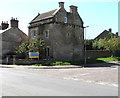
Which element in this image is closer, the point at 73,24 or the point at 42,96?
the point at 42,96

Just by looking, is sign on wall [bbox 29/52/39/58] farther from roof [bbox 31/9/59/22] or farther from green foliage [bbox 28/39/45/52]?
roof [bbox 31/9/59/22]

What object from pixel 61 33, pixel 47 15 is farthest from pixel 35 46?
pixel 47 15

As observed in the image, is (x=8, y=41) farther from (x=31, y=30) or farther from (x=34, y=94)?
(x=34, y=94)

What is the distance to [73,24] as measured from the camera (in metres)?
35.7

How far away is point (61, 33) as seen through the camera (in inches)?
1316

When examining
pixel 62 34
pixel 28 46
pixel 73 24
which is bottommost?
pixel 28 46

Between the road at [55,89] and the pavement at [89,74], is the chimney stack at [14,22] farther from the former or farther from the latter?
the road at [55,89]

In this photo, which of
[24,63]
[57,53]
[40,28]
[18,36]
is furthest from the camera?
[18,36]

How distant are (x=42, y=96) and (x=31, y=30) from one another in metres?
30.6

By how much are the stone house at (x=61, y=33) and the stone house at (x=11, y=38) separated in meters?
3.11

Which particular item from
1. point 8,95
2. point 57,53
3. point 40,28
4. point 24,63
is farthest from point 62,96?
point 40,28

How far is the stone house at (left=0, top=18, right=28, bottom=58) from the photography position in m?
35.4

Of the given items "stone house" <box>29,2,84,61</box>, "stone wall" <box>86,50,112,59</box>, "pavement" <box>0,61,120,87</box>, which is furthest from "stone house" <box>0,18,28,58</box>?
"pavement" <box>0,61,120,87</box>

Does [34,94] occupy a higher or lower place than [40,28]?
lower
